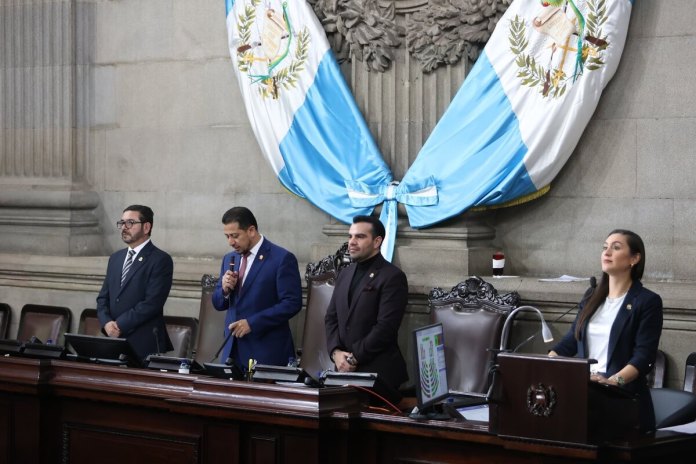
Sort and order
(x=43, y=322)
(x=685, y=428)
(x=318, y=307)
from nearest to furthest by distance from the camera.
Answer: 1. (x=685, y=428)
2. (x=318, y=307)
3. (x=43, y=322)

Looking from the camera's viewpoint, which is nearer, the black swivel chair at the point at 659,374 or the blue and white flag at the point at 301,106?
the black swivel chair at the point at 659,374

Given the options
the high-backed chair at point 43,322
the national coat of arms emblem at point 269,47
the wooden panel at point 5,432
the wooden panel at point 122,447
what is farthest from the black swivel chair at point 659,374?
the high-backed chair at point 43,322

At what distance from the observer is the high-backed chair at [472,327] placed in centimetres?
666

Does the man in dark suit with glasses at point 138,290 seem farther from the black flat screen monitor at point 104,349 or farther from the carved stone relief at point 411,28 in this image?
the carved stone relief at point 411,28

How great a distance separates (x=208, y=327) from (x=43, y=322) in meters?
1.49

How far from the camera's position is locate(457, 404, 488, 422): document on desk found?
4824 millimetres

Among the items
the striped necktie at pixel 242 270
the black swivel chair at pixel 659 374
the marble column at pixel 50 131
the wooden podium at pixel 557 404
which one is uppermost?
the marble column at pixel 50 131

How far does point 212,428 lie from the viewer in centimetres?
520

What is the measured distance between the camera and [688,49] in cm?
677

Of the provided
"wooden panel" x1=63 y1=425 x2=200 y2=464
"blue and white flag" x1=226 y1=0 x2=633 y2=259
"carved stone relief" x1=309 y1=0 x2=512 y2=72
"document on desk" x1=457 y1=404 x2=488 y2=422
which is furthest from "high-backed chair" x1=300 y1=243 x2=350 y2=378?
"document on desk" x1=457 y1=404 x2=488 y2=422

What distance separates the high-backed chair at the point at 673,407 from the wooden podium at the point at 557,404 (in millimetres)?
555

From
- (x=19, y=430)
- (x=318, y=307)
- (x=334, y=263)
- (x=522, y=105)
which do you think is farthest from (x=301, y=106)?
(x=19, y=430)

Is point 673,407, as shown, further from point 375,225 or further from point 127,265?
point 127,265

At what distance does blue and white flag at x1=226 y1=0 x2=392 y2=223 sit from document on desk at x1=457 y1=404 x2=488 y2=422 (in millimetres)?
2812
